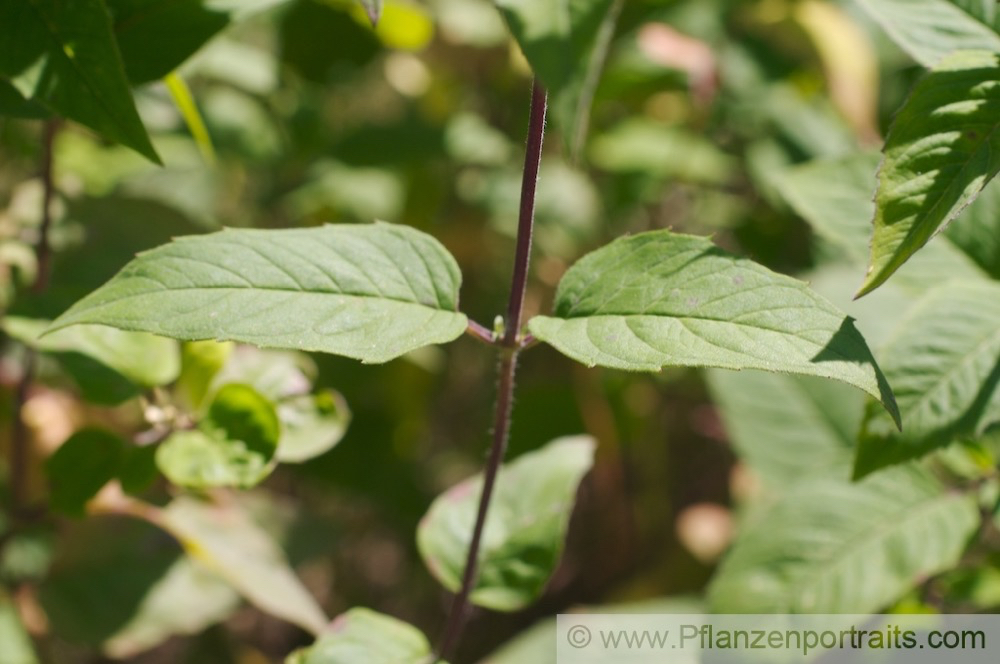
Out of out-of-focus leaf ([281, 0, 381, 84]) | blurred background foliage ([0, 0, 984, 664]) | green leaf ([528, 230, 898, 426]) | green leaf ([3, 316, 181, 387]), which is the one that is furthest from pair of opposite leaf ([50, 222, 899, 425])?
out-of-focus leaf ([281, 0, 381, 84])

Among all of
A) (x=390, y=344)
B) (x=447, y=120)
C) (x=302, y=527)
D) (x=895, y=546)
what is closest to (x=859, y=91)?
(x=447, y=120)

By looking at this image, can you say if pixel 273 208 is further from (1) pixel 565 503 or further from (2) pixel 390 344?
(2) pixel 390 344

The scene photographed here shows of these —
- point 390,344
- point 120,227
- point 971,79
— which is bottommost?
point 120,227

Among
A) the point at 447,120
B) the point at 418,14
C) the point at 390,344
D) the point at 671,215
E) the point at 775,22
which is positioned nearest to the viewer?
the point at 390,344

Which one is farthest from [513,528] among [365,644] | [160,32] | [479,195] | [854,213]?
[479,195]

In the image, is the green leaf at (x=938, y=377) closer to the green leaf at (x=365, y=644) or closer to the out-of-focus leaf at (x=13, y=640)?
the green leaf at (x=365, y=644)

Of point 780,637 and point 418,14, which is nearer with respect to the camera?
point 780,637

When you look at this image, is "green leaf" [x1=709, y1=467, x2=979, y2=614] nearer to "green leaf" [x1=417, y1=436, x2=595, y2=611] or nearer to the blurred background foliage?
"green leaf" [x1=417, y1=436, x2=595, y2=611]

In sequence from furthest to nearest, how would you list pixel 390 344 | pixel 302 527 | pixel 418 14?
pixel 418 14, pixel 302 527, pixel 390 344
